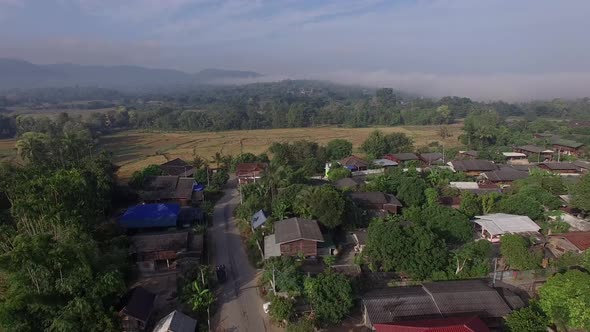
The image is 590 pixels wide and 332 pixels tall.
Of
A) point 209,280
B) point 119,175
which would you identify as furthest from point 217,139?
point 209,280

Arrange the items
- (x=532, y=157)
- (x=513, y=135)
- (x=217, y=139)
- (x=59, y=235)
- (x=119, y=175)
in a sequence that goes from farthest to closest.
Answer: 1. (x=217, y=139)
2. (x=513, y=135)
3. (x=532, y=157)
4. (x=119, y=175)
5. (x=59, y=235)

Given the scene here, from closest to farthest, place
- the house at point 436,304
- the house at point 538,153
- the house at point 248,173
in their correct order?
the house at point 436,304, the house at point 248,173, the house at point 538,153

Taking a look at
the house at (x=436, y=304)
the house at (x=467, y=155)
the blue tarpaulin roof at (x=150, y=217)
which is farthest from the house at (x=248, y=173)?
the house at (x=467, y=155)

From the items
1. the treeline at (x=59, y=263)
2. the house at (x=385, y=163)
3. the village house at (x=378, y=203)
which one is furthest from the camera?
the house at (x=385, y=163)

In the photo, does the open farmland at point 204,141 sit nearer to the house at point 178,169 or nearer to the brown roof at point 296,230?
the house at point 178,169

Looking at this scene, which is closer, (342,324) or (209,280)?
(342,324)

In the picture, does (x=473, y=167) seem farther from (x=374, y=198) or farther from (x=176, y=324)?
(x=176, y=324)

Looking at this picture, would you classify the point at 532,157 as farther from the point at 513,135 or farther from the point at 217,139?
the point at 217,139

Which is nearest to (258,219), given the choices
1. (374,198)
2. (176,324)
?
(374,198)
